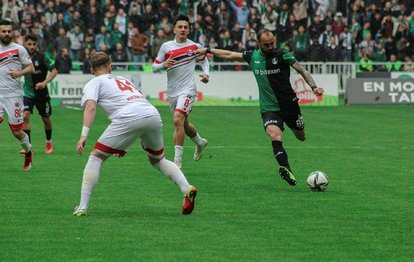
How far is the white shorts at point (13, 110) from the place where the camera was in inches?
691

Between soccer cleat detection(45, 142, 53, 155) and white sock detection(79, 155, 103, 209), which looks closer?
white sock detection(79, 155, 103, 209)

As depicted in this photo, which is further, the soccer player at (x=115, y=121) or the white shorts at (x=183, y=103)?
the white shorts at (x=183, y=103)

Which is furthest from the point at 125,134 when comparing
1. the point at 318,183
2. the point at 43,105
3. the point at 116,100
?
the point at 43,105

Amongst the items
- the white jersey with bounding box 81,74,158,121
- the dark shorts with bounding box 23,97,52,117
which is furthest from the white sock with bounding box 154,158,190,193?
the dark shorts with bounding box 23,97,52,117

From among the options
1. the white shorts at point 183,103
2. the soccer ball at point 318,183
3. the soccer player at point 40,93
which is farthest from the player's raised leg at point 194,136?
the soccer ball at point 318,183

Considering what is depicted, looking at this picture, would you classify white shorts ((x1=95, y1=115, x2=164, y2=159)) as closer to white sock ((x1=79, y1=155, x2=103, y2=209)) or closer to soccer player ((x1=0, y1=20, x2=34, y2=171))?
white sock ((x1=79, y1=155, x2=103, y2=209))

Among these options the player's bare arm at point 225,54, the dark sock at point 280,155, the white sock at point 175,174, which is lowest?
the dark sock at point 280,155

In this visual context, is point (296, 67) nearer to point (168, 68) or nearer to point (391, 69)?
point (168, 68)

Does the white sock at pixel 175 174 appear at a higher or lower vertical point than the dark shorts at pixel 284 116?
lower

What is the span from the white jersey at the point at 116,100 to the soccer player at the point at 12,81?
18.8 ft

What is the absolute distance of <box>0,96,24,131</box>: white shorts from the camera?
1755cm

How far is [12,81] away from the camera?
58.2ft

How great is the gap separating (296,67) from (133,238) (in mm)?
5512

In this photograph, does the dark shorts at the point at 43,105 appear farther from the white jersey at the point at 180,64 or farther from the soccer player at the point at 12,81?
the white jersey at the point at 180,64
